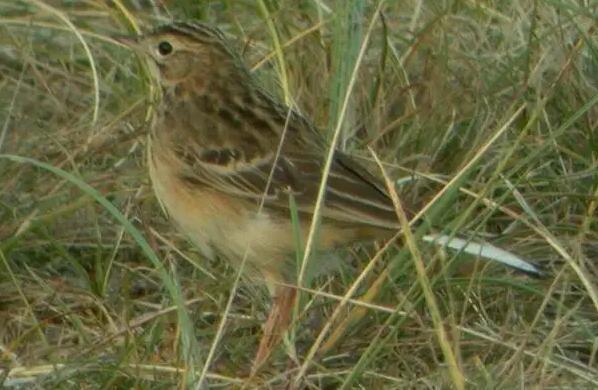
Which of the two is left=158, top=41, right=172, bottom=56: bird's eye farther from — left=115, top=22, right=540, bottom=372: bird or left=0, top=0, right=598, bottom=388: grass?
left=0, top=0, right=598, bottom=388: grass

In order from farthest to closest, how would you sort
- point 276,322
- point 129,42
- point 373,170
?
point 373,170
point 129,42
point 276,322

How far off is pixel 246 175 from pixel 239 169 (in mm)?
36

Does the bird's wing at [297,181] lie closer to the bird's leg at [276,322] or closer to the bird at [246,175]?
the bird at [246,175]

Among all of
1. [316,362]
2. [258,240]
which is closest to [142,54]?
[258,240]

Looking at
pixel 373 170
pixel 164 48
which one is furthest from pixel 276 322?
pixel 164 48

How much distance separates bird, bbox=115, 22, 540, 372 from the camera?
521 centimetres

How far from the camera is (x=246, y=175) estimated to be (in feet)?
17.7

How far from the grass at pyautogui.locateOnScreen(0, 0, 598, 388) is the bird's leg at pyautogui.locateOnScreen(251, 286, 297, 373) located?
5 cm

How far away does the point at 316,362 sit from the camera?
498 cm

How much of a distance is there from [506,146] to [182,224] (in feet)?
3.90

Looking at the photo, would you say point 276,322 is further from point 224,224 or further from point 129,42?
point 129,42

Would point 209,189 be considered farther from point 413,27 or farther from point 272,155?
point 413,27

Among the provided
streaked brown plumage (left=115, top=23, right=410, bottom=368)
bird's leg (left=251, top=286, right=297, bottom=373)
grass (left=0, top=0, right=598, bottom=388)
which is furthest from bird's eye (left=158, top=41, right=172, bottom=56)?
bird's leg (left=251, top=286, right=297, bottom=373)

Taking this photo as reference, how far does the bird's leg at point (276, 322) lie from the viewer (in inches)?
196
